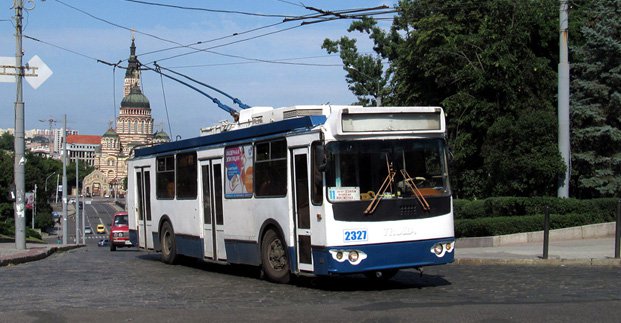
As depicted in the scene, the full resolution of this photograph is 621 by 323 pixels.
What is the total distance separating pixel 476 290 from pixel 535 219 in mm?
10596

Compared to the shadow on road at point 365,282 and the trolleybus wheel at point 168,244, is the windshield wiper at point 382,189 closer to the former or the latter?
the shadow on road at point 365,282

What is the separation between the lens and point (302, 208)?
1235 cm

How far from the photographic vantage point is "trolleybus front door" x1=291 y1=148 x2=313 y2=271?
12180mm

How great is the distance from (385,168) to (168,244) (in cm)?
831

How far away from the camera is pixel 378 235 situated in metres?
11.7

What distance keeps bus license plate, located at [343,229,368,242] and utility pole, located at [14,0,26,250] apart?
1631cm

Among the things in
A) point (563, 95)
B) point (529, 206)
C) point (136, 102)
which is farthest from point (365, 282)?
point (136, 102)

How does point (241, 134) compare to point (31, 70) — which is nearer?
point (241, 134)

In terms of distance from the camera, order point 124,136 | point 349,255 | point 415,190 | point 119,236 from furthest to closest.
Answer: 1. point 124,136
2. point 119,236
3. point 415,190
4. point 349,255

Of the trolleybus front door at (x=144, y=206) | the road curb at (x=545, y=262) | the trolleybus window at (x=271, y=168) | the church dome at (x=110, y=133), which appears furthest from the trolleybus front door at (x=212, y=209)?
the church dome at (x=110, y=133)

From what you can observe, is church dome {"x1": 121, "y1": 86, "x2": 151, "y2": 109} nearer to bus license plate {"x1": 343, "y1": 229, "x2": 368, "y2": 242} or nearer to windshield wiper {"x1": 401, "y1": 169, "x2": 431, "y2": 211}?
windshield wiper {"x1": 401, "y1": 169, "x2": 431, "y2": 211}

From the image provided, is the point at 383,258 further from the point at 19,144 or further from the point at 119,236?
the point at 119,236

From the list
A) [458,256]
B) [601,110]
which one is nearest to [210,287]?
[458,256]

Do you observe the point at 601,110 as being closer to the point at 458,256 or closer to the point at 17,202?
the point at 458,256
